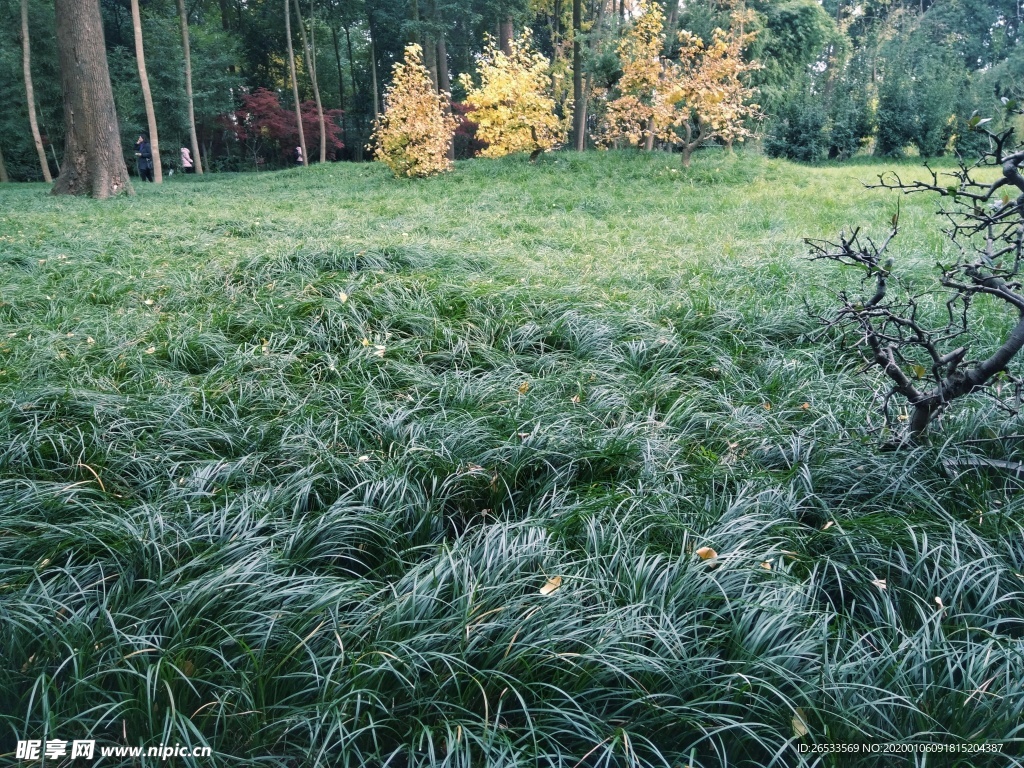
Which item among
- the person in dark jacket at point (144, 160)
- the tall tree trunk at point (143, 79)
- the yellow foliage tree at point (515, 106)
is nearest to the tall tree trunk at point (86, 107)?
the tall tree trunk at point (143, 79)

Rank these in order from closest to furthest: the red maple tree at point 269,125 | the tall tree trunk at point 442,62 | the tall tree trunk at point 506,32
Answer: the tall tree trunk at point 506,32
the tall tree trunk at point 442,62
the red maple tree at point 269,125

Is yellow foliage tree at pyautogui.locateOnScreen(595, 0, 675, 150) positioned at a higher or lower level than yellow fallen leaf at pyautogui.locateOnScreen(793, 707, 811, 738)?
higher

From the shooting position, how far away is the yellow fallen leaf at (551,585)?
71.9 inches

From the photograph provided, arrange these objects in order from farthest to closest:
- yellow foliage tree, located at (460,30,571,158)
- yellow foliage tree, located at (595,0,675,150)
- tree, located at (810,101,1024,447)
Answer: yellow foliage tree, located at (460,30,571,158)
yellow foliage tree, located at (595,0,675,150)
tree, located at (810,101,1024,447)

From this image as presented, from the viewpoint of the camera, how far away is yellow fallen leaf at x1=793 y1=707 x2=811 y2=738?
146 centimetres

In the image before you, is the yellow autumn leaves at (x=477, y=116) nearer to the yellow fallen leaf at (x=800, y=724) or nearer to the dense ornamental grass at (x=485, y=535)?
the dense ornamental grass at (x=485, y=535)

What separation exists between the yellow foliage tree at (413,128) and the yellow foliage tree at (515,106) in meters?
1.02

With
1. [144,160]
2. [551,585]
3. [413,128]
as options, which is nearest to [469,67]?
[144,160]

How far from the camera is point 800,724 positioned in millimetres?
1474

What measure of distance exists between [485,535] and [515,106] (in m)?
14.4

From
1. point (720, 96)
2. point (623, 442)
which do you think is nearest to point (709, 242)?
point (623, 442)

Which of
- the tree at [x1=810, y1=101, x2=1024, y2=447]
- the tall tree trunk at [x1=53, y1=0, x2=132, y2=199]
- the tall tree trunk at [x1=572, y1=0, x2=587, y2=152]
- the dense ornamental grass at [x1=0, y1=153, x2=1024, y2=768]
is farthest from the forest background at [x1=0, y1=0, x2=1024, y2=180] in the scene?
the tree at [x1=810, y1=101, x2=1024, y2=447]

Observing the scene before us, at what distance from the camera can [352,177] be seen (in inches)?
642

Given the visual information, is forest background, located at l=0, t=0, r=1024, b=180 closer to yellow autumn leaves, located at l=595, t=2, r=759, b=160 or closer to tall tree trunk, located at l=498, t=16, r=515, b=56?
tall tree trunk, located at l=498, t=16, r=515, b=56
